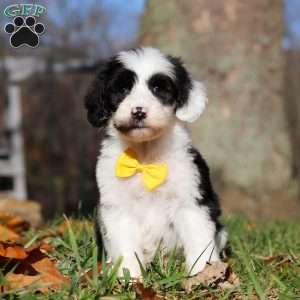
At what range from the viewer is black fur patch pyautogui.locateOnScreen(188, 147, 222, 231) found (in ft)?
13.2

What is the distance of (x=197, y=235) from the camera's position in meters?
3.88

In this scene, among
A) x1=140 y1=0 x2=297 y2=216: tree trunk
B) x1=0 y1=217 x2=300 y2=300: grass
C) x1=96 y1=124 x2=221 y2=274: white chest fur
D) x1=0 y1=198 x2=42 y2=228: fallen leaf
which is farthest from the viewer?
x1=140 y1=0 x2=297 y2=216: tree trunk

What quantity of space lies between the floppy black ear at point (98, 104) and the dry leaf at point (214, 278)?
48.5 inches

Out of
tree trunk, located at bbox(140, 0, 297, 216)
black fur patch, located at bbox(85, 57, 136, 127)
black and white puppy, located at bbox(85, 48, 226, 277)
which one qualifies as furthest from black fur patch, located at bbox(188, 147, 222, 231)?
tree trunk, located at bbox(140, 0, 297, 216)

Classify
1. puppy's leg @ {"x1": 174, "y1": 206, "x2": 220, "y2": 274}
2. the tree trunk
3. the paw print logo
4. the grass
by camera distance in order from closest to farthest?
the grass < puppy's leg @ {"x1": 174, "y1": 206, "x2": 220, "y2": 274} < the paw print logo < the tree trunk

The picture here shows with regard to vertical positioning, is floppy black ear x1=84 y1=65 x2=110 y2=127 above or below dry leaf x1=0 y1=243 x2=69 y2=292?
above

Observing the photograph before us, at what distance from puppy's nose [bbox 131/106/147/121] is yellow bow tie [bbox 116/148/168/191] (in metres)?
0.38

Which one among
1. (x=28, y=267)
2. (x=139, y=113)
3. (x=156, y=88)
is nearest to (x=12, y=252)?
(x=28, y=267)

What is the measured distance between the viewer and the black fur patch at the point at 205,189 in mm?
4012

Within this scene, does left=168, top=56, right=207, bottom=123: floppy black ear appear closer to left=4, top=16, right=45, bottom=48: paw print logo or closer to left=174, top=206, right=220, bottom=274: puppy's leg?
left=174, top=206, right=220, bottom=274: puppy's leg

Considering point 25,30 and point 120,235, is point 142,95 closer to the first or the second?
point 120,235

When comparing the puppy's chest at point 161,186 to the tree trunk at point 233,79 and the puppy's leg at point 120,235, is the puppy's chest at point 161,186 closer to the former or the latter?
the puppy's leg at point 120,235

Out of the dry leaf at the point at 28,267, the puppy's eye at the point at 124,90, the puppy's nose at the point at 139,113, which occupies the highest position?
the puppy's eye at the point at 124,90

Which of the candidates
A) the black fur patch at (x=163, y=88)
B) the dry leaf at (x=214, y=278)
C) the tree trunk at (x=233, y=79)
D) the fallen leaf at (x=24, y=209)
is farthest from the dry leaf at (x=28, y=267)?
the tree trunk at (x=233, y=79)
